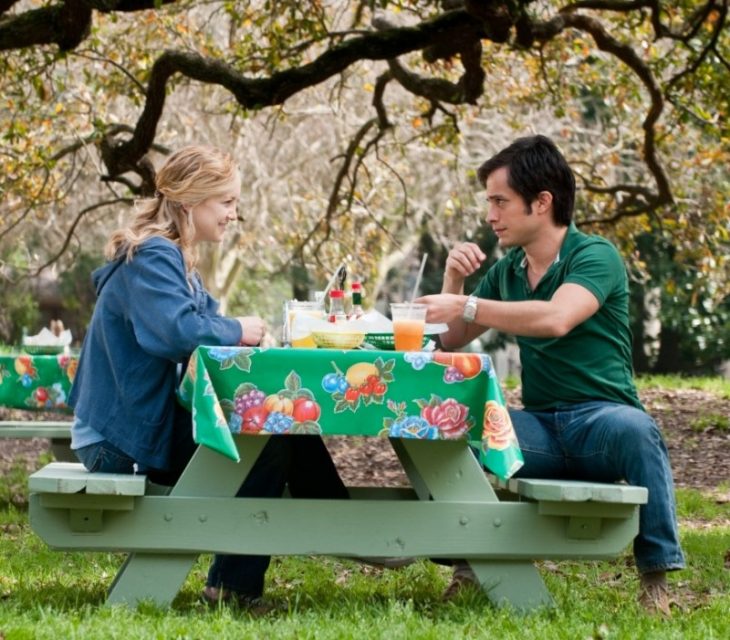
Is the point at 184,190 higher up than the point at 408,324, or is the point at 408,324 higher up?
the point at 184,190

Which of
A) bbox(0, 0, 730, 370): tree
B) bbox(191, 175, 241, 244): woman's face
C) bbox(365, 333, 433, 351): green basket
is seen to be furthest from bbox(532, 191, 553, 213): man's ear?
bbox(0, 0, 730, 370): tree

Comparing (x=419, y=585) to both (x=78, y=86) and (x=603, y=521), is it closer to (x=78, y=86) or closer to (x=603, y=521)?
(x=603, y=521)

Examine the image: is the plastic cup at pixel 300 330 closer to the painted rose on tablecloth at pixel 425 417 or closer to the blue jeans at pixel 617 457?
the painted rose on tablecloth at pixel 425 417

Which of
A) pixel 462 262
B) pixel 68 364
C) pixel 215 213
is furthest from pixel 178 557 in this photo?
pixel 68 364

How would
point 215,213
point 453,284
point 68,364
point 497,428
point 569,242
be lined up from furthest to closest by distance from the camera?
point 68,364
point 453,284
point 569,242
point 215,213
point 497,428

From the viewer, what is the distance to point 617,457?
4.42 m

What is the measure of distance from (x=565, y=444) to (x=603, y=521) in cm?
32

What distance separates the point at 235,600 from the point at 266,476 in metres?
0.44

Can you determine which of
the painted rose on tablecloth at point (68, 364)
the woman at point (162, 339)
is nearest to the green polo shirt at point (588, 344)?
the woman at point (162, 339)

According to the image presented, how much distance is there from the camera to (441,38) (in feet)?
30.4

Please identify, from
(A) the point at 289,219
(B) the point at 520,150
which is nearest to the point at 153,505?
(B) the point at 520,150

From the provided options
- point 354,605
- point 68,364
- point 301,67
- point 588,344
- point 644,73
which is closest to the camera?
point 354,605

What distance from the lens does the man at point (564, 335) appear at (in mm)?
4406

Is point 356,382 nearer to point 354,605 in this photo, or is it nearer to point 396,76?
point 354,605
